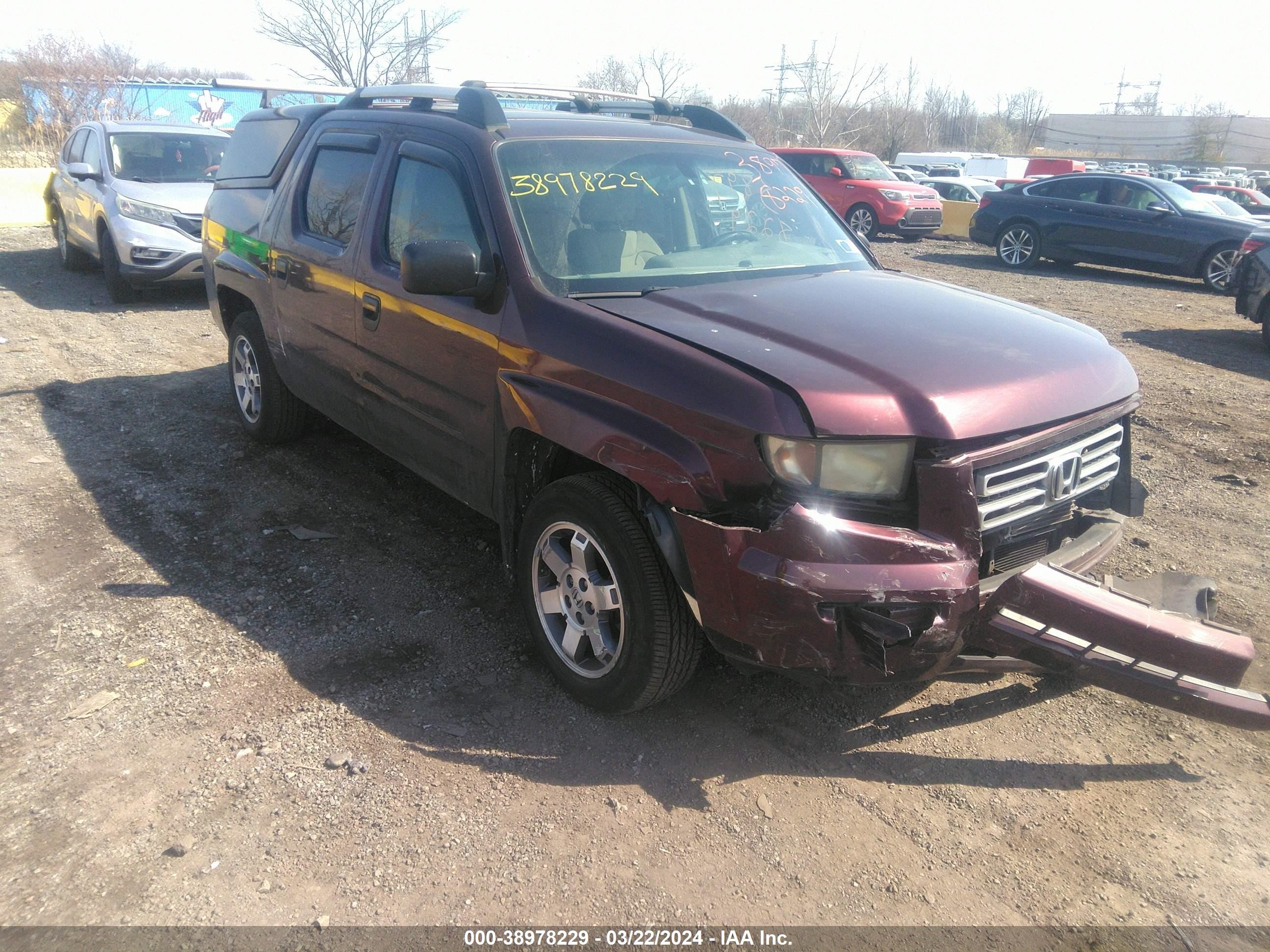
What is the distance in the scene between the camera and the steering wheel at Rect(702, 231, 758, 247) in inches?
151

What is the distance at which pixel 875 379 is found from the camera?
2678 mm

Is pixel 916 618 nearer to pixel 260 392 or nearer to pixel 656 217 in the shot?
pixel 656 217

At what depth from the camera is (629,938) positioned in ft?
7.84

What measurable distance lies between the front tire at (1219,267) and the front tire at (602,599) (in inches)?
528

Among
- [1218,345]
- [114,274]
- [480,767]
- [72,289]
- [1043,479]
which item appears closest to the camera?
[1043,479]

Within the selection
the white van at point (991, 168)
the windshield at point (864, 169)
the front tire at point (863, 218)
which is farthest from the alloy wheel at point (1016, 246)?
the white van at point (991, 168)

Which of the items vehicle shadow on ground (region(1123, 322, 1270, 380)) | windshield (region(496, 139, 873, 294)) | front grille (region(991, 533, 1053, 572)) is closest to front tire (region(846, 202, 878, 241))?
vehicle shadow on ground (region(1123, 322, 1270, 380))

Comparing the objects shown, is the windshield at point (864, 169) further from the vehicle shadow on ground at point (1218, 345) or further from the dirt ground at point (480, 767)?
the dirt ground at point (480, 767)

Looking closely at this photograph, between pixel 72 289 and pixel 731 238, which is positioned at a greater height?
pixel 731 238

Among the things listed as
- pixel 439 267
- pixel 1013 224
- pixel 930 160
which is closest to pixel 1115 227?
pixel 1013 224

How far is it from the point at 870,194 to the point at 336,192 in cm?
1604

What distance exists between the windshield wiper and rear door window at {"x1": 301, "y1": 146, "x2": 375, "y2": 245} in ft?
4.96

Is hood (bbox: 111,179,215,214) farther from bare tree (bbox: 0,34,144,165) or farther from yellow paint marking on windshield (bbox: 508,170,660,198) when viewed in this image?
→ bare tree (bbox: 0,34,144,165)

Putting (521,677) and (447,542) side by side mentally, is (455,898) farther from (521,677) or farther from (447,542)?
(447,542)
